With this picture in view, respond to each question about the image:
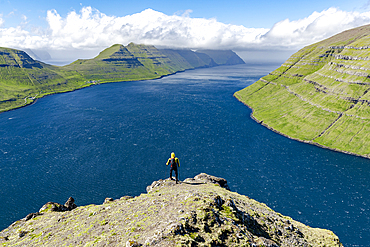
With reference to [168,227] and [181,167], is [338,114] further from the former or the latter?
[168,227]

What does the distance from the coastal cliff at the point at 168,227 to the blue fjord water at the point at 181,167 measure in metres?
50.7

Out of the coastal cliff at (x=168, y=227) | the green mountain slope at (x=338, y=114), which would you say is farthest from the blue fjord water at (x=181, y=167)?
the coastal cliff at (x=168, y=227)

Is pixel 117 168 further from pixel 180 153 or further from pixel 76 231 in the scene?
pixel 76 231

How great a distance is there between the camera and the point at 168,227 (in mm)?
23453

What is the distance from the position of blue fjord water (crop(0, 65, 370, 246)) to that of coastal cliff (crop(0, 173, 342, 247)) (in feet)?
166

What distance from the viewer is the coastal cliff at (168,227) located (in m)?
23.9

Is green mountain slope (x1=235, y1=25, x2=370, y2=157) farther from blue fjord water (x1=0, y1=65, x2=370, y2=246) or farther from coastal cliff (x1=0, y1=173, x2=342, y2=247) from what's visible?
coastal cliff (x1=0, y1=173, x2=342, y2=247)

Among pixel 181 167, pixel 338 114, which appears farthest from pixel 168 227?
pixel 338 114

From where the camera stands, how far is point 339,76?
191750mm

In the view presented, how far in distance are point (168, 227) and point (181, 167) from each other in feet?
281

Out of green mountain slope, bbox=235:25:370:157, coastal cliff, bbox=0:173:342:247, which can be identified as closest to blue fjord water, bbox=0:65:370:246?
green mountain slope, bbox=235:25:370:157

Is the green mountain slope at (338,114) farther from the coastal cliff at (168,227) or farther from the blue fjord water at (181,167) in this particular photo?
the coastal cliff at (168,227)

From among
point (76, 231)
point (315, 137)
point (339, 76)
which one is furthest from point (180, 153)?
point (339, 76)

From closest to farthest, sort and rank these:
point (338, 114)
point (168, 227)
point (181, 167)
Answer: point (168, 227) < point (181, 167) < point (338, 114)
